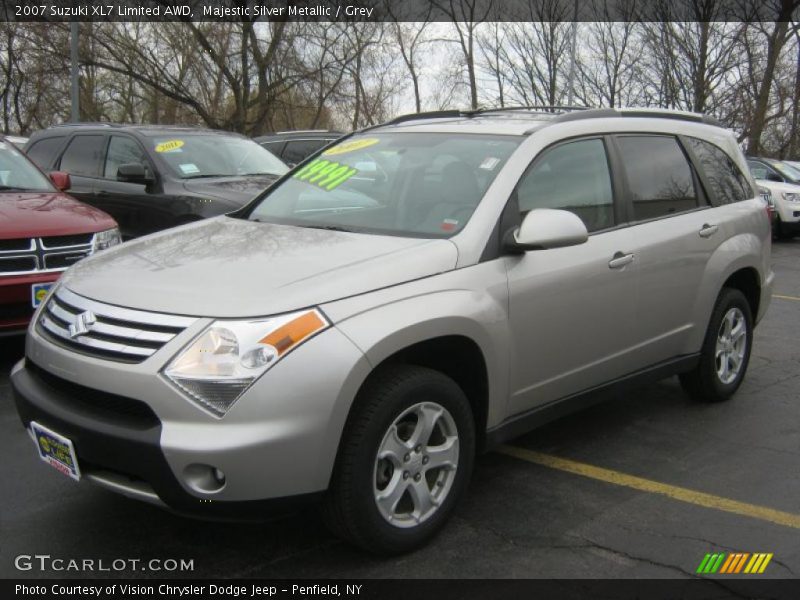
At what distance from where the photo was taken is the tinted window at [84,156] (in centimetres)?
891

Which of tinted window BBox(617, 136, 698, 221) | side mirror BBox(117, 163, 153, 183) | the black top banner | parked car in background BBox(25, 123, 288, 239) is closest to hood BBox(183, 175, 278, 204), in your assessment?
parked car in background BBox(25, 123, 288, 239)

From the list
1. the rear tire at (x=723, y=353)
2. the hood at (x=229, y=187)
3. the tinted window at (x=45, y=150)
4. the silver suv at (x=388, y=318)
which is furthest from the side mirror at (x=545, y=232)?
the tinted window at (x=45, y=150)

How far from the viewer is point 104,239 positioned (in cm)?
594

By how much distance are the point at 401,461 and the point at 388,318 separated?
0.56 m

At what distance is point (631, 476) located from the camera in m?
3.96

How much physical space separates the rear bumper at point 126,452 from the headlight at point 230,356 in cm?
20

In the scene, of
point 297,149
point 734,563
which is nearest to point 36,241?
point 734,563

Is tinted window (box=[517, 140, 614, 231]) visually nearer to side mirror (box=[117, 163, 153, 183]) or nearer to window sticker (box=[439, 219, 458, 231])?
window sticker (box=[439, 219, 458, 231])


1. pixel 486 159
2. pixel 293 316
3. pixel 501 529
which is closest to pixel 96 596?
pixel 293 316

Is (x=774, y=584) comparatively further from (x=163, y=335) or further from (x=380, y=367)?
(x=163, y=335)

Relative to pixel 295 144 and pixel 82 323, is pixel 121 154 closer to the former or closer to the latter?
pixel 295 144

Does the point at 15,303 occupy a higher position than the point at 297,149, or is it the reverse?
the point at 297,149

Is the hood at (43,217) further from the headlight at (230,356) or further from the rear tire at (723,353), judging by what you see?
the rear tire at (723,353)

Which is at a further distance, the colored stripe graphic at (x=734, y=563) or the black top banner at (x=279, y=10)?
the black top banner at (x=279, y=10)
